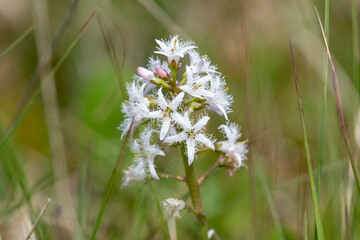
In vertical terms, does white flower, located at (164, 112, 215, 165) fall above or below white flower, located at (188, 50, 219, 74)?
below

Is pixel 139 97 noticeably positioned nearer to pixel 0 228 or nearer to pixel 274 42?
→ pixel 0 228

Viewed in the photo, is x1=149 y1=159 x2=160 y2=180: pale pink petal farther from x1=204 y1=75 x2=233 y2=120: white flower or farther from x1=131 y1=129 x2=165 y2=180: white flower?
x1=204 y1=75 x2=233 y2=120: white flower

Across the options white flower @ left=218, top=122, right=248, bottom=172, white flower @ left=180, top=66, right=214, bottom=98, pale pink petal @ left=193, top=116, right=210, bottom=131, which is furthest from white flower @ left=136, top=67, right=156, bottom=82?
white flower @ left=218, top=122, right=248, bottom=172

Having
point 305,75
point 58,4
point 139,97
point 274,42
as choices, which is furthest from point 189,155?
point 58,4

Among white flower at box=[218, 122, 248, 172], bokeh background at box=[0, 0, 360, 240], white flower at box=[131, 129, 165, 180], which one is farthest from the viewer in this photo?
bokeh background at box=[0, 0, 360, 240]

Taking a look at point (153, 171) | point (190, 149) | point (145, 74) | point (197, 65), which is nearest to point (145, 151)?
point (153, 171)

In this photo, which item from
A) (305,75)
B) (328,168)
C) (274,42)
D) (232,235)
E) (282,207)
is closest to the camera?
(328,168)

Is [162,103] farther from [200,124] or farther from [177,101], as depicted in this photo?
[200,124]
